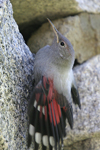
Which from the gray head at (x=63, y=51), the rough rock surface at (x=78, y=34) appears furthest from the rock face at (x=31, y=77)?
the gray head at (x=63, y=51)

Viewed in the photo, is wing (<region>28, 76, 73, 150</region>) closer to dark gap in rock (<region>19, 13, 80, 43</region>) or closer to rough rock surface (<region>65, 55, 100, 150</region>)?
rough rock surface (<region>65, 55, 100, 150</region>)

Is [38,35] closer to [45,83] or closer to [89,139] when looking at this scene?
[45,83]

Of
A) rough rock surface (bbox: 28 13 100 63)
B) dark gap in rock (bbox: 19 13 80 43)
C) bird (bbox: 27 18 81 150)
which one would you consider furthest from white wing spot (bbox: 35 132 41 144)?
dark gap in rock (bbox: 19 13 80 43)

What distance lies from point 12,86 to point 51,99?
23 centimetres

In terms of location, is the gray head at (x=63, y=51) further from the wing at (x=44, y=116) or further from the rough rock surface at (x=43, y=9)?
the rough rock surface at (x=43, y=9)

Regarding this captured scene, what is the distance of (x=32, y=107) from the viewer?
3.92 feet

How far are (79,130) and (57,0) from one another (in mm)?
1051

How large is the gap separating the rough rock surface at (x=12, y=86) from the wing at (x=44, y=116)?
0.24 feet

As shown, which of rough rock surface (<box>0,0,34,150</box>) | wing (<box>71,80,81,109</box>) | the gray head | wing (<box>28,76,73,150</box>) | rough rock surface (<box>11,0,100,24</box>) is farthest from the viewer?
rough rock surface (<box>11,0,100,24</box>)

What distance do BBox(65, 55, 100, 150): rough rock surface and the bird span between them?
1.36ft

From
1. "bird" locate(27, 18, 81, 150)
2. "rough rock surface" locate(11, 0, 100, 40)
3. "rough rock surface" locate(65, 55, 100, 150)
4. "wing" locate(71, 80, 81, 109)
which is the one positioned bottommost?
"rough rock surface" locate(65, 55, 100, 150)

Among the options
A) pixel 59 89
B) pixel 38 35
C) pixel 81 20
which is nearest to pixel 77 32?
pixel 81 20

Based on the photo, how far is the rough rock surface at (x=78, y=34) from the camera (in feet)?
6.11

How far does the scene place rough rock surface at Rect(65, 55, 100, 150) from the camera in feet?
5.45
